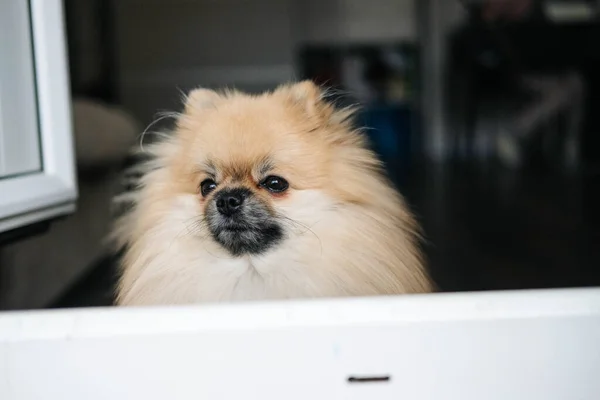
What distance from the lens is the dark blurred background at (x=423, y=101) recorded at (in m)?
2.36

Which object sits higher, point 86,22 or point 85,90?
point 86,22

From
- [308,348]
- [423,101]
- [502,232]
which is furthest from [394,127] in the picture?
[308,348]

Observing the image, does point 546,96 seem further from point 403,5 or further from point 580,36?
point 403,5

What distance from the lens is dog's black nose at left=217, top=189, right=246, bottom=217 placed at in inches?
42.6

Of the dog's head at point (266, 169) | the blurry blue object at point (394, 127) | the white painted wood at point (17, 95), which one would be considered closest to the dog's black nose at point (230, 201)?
the dog's head at point (266, 169)

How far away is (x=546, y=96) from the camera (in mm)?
4988

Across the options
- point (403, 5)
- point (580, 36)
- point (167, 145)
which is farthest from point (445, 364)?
point (403, 5)

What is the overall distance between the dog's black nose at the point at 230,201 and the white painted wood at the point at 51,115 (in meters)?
0.41

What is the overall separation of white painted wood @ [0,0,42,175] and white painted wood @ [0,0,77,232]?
1cm

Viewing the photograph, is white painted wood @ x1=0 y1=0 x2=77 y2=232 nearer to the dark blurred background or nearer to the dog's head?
the dog's head

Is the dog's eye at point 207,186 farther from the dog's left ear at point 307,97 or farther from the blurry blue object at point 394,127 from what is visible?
the blurry blue object at point 394,127

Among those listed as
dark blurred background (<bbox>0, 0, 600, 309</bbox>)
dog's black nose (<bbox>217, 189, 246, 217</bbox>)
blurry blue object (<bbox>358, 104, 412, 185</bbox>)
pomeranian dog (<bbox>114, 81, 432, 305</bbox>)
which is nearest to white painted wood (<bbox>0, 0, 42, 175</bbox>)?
pomeranian dog (<bbox>114, 81, 432, 305</bbox>)

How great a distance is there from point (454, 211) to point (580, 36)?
198 cm

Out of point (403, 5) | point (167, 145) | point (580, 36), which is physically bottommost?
point (167, 145)
